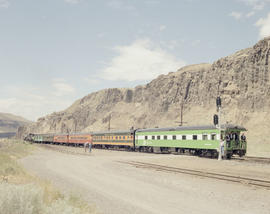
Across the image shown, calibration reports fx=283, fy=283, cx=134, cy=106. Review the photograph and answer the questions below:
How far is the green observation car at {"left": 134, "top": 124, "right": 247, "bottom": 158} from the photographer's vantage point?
2727 cm

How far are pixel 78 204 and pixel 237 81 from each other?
73.8 metres

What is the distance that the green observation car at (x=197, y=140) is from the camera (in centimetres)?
2727

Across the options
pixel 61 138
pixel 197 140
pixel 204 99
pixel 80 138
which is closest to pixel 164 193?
pixel 197 140

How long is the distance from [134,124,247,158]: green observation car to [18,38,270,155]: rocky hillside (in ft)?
50.0

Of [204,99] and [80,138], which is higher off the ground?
[204,99]

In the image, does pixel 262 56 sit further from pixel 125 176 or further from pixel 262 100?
pixel 125 176

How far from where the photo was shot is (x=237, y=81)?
75875 millimetres

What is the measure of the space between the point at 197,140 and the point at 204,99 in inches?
2216

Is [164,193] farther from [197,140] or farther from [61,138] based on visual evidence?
[61,138]

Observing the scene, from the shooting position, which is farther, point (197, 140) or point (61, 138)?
point (61, 138)

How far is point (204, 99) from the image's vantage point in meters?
84.0

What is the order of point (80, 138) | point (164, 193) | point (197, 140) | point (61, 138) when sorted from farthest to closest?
point (61, 138) → point (80, 138) → point (197, 140) → point (164, 193)

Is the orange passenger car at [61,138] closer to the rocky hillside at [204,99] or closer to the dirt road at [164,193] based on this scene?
the rocky hillside at [204,99]

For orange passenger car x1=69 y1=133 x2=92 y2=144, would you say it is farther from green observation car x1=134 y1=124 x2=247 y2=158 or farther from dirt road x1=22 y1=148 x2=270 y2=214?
dirt road x1=22 y1=148 x2=270 y2=214
